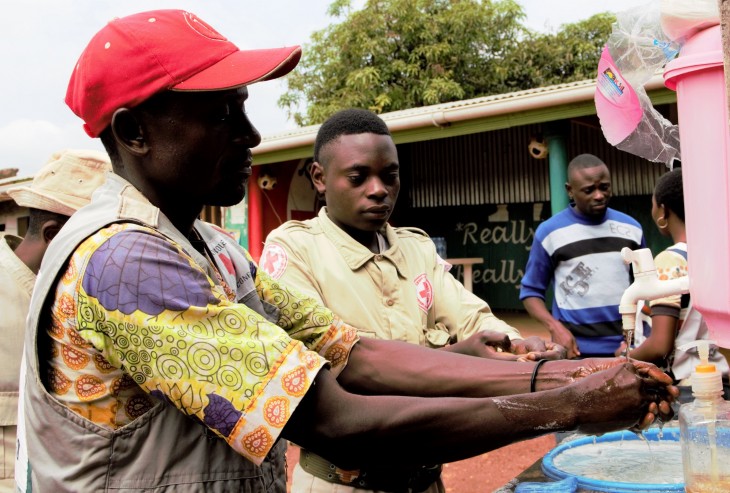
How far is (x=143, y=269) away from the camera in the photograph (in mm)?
1252

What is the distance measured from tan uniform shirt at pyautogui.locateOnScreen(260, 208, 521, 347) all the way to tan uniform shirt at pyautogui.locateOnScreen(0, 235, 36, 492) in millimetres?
888

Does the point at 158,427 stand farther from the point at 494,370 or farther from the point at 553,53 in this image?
the point at 553,53

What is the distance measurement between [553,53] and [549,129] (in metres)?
11.3

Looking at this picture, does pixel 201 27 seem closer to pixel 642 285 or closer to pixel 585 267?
pixel 642 285

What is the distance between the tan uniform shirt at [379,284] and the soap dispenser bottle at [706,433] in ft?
2.69

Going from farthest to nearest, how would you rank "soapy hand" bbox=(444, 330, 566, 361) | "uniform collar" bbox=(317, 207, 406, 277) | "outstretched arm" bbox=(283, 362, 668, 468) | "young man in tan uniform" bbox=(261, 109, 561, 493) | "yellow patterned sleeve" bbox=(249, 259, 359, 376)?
"uniform collar" bbox=(317, 207, 406, 277), "young man in tan uniform" bbox=(261, 109, 561, 493), "soapy hand" bbox=(444, 330, 566, 361), "yellow patterned sleeve" bbox=(249, 259, 359, 376), "outstretched arm" bbox=(283, 362, 668, 468)

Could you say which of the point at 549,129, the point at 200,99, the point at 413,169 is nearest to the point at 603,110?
the point at 200,99

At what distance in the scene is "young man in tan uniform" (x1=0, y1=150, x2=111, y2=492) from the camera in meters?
2.44

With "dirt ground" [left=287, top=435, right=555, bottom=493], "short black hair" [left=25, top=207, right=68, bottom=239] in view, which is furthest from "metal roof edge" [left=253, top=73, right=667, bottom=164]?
"short black hair" [left=25, top=207, right=68, bottom=239]

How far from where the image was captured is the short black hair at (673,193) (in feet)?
11.3

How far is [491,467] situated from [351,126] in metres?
3.48

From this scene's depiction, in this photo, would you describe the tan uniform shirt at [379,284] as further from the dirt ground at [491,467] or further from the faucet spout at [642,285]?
the dirt ground at [491,467]

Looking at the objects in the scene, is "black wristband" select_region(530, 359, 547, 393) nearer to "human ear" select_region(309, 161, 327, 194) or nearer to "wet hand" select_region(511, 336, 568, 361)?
"wet hand" select_region(511, 336, 568, 361)

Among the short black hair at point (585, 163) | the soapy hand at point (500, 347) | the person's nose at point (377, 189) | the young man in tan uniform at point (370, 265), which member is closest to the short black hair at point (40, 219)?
the young man in tan uniform at point (370, 265)
